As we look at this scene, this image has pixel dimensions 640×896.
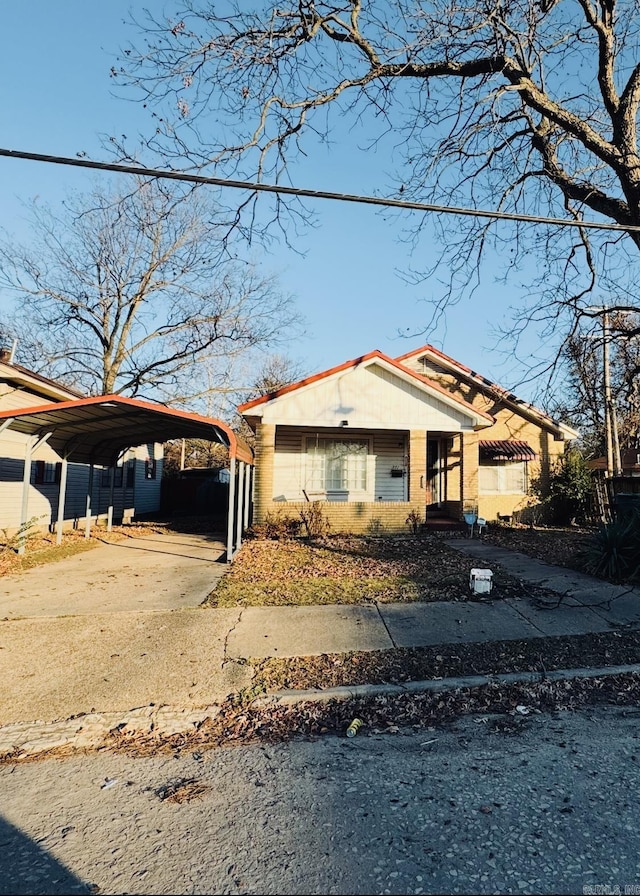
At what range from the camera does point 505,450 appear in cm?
1622

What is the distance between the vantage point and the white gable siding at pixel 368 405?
13273 millimetres

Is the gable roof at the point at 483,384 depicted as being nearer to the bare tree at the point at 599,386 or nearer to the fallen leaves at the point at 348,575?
the bare tree at the point at 599,386

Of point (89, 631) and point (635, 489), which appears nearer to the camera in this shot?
point (89, 631)

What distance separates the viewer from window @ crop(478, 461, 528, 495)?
1678cm

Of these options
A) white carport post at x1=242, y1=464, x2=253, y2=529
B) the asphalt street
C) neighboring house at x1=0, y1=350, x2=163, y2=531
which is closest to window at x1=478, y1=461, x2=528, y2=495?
white carport post at x1=242, y1=464, x2=253, y2=529

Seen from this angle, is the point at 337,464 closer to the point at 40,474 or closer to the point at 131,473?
the point at 40,474

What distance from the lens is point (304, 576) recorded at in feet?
26.5

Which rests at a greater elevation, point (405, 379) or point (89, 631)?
point (405, 379)

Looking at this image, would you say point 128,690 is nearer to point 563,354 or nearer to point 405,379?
point 563,354

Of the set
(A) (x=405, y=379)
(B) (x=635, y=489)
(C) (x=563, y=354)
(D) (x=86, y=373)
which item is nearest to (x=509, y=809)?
(C) (x=563, y=354)

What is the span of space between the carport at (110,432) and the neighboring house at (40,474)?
0.59 metres

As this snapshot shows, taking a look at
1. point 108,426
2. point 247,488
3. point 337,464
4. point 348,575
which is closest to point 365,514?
point 337,464

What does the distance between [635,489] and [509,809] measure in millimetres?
10336

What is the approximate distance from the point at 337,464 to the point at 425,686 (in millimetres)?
11008
